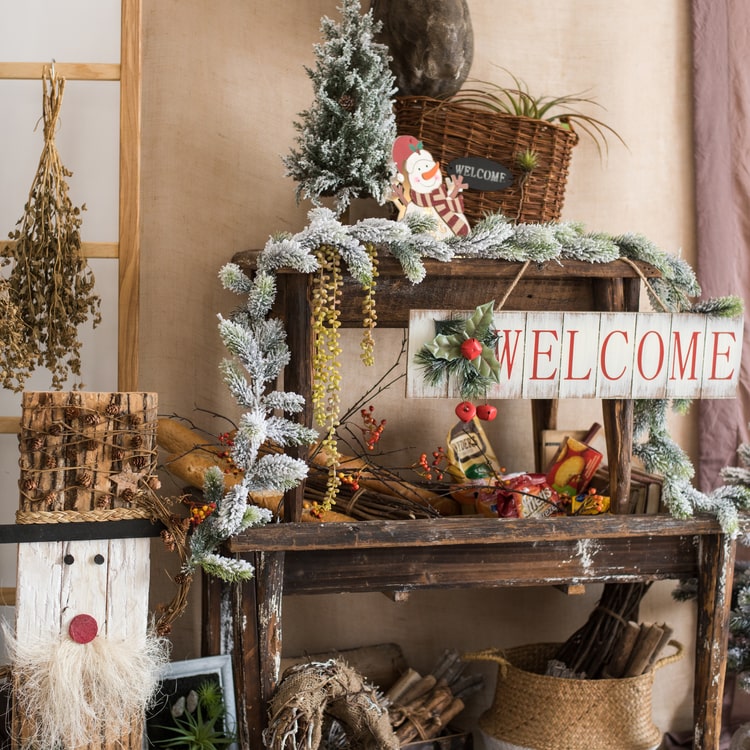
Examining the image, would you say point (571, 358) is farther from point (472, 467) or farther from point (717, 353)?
point (472, 467)

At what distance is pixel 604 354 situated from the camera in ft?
6.45

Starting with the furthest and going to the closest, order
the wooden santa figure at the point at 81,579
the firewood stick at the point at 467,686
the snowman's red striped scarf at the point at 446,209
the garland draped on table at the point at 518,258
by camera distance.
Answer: the firewood stick at the point at 467,686 < the snowman's red striped scarf at the point at 446,209 < the garland draped on table at the point at 518,258 < the wooden santa figure at the point at 81,579

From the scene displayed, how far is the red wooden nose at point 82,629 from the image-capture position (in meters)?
1.76

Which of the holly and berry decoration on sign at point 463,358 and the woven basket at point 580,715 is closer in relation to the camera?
the holly and berry decoration on sign at point 463,358

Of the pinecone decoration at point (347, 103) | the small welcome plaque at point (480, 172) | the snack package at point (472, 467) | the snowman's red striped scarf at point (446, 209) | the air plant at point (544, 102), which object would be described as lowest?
the snack package at point (472, 467)

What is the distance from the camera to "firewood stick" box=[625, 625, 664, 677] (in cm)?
227

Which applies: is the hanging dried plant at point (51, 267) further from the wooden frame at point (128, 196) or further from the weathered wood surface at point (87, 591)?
the weathered wood surface at point (87, 591)

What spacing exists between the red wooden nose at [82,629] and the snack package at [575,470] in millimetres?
1170

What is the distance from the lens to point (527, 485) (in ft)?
7.09

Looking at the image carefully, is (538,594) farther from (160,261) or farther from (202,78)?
(202,78)

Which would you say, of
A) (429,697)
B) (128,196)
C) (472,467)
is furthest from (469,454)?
(128,196)

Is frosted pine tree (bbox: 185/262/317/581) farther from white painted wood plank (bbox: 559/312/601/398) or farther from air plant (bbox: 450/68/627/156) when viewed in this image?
air plant (bbox: 450/68/627/156)

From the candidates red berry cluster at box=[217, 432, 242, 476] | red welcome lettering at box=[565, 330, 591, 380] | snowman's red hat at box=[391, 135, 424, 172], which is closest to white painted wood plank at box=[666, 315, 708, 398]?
red welcome lettering at box=[565, 330, 591, 380]

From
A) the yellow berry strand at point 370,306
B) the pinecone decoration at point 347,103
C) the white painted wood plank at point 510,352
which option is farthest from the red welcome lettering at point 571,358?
the pinecone decoration at point 347,103
